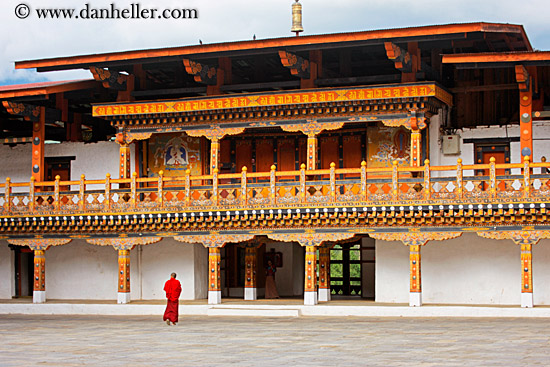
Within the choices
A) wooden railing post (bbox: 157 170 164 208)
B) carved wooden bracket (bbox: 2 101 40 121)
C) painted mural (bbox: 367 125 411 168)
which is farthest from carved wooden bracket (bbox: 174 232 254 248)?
Answer: carved wooden bracket (bbox: 2 101 40 121)

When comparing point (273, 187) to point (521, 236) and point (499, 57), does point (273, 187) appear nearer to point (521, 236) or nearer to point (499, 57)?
point (521, 236)

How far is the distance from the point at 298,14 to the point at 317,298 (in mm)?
7963

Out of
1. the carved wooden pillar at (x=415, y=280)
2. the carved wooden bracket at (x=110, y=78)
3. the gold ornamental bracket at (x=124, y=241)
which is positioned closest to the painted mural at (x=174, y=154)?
the carved wooden bracket at (x=110, y=78)

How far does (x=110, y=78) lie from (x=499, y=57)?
10.5 m

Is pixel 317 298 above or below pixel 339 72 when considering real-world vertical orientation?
below

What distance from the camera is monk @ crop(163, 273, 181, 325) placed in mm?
20641

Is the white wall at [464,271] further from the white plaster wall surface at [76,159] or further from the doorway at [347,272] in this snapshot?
the white plaster wall surface at [76,159]

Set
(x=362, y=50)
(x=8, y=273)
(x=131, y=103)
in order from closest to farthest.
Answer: (x=362, y=50) → (x=131, y=103) → (x=8, y=273)

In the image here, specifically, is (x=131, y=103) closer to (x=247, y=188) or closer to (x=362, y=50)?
(x=247, y=188)

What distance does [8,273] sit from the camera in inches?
1133

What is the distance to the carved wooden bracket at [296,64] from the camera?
23.7 m

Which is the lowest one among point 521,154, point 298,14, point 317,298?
point 317,298

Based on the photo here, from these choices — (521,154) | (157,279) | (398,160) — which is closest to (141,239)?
(157,279)

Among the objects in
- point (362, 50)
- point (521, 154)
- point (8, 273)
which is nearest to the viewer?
point (521, 154)
